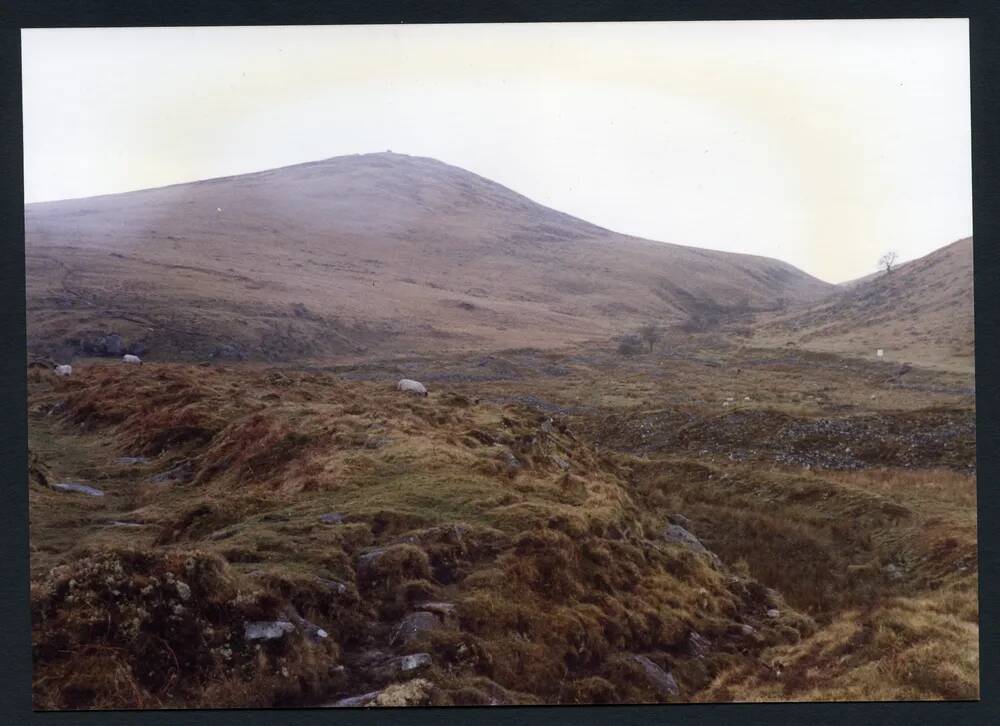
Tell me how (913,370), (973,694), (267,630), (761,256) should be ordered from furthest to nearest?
(761,256) → (913,370) → (973,694) → (267,630)

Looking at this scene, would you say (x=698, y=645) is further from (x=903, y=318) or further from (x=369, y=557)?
(x=903, y=318)

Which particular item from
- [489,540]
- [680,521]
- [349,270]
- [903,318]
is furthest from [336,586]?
[903,318]

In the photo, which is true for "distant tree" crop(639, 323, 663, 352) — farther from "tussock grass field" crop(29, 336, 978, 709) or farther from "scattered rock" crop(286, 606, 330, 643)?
"scattered rock" crop(286, 606, 330, 643)

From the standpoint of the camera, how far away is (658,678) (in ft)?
21.6

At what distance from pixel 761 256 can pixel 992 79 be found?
329 centimetres

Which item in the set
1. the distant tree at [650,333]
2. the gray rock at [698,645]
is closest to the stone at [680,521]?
the gray rock at [698,645]

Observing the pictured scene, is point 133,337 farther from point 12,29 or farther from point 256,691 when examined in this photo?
point 256,691

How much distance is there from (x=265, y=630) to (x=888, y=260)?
911cm

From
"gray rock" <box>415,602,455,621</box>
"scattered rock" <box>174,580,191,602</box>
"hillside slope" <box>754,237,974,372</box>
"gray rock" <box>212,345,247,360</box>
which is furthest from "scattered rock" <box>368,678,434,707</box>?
"hillside slope" <box>754,237,974,372</box>

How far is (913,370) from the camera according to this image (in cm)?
907

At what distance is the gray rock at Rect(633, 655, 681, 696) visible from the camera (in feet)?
21.5

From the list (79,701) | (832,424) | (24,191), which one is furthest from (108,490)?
(832,424)

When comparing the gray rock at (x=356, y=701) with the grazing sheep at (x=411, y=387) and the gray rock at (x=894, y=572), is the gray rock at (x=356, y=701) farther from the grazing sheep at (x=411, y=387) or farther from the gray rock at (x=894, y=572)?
the gray rock at (x=894, y=572)

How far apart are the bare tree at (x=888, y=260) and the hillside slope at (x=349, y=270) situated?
30.7 inches
